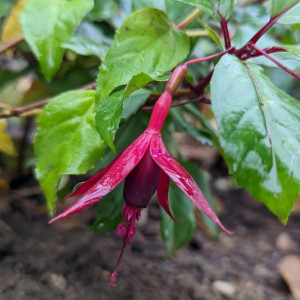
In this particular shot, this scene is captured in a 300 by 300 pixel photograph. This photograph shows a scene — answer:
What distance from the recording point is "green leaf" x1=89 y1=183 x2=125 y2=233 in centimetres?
72

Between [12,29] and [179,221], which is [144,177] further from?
[12,29]

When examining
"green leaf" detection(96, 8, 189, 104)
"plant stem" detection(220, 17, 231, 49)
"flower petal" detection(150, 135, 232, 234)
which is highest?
"plant stem" detection(220, 17, 231, 49)

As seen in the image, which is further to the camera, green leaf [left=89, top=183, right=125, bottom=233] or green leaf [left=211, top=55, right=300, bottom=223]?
green leaf [left=89, top=183, right=125, bottom=233]

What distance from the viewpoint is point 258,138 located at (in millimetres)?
465

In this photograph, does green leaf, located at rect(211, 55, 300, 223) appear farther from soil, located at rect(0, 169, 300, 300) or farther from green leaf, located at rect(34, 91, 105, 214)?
soil, located at rect(0, 169, 300, 300)

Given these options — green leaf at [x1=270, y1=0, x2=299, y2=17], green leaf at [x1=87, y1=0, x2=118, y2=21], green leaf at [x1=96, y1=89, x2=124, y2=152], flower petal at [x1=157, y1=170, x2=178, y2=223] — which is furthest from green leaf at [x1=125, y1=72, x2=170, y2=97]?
green leaf at [x1=87, y1=0, x2=118, y2=21]

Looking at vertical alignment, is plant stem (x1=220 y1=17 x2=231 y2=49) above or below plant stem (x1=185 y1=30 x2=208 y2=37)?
above

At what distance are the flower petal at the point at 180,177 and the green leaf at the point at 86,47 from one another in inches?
12.9

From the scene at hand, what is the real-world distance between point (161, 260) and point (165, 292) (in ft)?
0.52

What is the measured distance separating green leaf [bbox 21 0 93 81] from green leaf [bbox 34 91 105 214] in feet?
0.33

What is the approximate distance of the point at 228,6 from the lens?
1.91 feet

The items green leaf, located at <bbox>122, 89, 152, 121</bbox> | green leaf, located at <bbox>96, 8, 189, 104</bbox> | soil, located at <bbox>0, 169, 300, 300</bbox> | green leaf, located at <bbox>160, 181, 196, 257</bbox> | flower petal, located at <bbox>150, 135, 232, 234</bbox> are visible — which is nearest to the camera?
flower petal, located at <bbox>150, 135, 232, 234</bbox>

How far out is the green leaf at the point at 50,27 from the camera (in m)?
0.72

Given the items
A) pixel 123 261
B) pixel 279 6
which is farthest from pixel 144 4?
pixel 123 261
